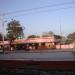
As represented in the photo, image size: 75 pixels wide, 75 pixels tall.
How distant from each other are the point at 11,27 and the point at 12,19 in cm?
156

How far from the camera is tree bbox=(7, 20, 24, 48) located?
42.1m

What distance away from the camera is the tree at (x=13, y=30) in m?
42.1

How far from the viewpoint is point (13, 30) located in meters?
42.5
